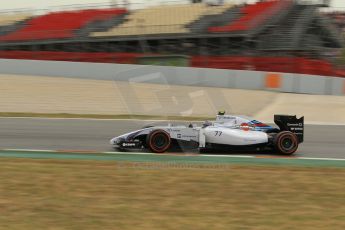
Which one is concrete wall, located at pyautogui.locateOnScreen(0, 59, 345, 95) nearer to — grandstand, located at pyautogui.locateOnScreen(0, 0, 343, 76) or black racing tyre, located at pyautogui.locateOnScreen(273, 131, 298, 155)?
grandstand, located at pyautogui.locateOnScreen(0, 0, 343, 76)

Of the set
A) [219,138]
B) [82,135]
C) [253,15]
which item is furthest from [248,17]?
[219,138]

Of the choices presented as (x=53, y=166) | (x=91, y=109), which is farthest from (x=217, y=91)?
(x=53, y=166)

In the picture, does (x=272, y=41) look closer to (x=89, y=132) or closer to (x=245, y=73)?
(x=245, y=73)

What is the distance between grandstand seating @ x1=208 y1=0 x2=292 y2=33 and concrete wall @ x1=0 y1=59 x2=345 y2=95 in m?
7.04

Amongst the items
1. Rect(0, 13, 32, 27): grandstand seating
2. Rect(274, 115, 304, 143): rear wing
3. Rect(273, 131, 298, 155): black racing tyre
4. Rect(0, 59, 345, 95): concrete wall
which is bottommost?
Rect(273, 131, 298, 155): black racing tyre

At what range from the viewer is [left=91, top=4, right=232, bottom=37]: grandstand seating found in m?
30.7

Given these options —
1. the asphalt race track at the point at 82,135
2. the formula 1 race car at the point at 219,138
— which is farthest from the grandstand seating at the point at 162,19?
the formula 1 race car at the point at 219,138

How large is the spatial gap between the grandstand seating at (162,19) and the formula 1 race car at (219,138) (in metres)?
22.2

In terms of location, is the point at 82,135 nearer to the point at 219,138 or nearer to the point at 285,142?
the point at 219,138

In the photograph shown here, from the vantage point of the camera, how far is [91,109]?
629 inches

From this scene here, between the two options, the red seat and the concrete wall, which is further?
the red seat

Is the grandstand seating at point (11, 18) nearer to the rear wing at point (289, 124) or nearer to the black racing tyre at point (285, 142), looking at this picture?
the rear wing at point (289, 124)

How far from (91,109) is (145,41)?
48.5 feet

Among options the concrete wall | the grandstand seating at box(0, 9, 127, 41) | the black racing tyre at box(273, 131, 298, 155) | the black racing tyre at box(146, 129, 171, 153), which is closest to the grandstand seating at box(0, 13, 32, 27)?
the grandstand seating at box(0, 9, 127, 41)
